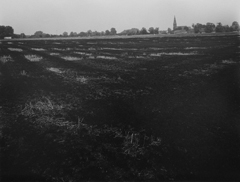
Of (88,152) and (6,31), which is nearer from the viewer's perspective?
(88,152)

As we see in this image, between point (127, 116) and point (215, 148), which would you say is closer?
point (215, 148)

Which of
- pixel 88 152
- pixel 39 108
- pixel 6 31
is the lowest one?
pixel 88 152

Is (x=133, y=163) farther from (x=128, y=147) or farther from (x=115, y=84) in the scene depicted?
(x=115, y=84)

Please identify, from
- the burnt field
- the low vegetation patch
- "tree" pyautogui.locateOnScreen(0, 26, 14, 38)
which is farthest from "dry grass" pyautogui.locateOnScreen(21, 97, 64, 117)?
"tree" pyautogui.locateOnScreen(0, 26, 14, 38)

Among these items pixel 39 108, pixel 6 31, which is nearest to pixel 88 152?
pixel 39 108

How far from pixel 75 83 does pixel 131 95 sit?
3.88 meters

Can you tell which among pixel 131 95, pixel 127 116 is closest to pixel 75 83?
pixel 131 95

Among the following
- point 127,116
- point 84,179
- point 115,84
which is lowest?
point 84,179

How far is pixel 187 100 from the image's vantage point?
7.32m

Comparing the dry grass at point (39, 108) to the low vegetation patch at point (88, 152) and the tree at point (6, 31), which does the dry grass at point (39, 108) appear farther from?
the tree at point (6, 31)

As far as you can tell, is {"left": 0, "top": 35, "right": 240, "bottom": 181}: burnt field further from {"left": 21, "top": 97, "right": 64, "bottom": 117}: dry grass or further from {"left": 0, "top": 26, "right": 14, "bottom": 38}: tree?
{"left": 0, "top": 26, "right": 14, "bottom": 38}: tree

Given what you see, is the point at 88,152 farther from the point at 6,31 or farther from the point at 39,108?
the point at 6,31

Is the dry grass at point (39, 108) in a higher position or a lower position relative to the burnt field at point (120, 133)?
higher

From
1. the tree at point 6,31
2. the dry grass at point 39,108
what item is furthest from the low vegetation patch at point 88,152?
the tree at point 6,31
